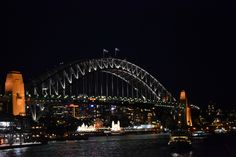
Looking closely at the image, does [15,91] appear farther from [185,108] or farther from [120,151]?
[185,108]

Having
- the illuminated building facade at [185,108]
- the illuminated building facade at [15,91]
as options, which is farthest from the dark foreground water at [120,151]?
the illuminated building facade at [185,108]

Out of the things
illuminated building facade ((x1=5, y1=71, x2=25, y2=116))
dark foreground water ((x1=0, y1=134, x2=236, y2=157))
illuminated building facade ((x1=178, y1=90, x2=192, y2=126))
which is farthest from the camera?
illuminated building facade ((x1=178, y1=90, x2=192, y2=126))

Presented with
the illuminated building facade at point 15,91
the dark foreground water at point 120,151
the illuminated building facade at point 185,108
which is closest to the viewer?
the dark foreground water at point 120,151

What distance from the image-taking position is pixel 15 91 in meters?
75.1

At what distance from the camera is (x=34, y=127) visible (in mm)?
70438

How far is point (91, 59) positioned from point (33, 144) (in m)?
28.4

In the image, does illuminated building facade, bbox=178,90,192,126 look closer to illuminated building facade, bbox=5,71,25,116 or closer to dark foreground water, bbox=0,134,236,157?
illuminated building facade, bbox=5,71,25,116

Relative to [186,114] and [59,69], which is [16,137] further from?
[186,114]

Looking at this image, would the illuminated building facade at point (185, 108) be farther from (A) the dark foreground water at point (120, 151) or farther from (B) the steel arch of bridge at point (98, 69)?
(A) the dark foreground water at point (120, 151)

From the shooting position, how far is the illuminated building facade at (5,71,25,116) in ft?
242

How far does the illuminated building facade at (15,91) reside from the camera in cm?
7381

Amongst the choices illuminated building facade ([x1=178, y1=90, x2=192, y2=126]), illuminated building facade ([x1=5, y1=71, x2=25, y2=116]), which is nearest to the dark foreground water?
illuminated building facade ([x1=5, y1=71, x2=25, y2=116])

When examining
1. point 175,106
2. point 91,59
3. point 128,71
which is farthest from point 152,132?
point 91,59

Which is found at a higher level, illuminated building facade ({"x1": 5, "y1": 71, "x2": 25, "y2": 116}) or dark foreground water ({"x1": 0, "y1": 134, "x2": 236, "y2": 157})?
illuminated building facade ({"x1": 5, "y1": 71, "x2": 25, "y2": 116})
